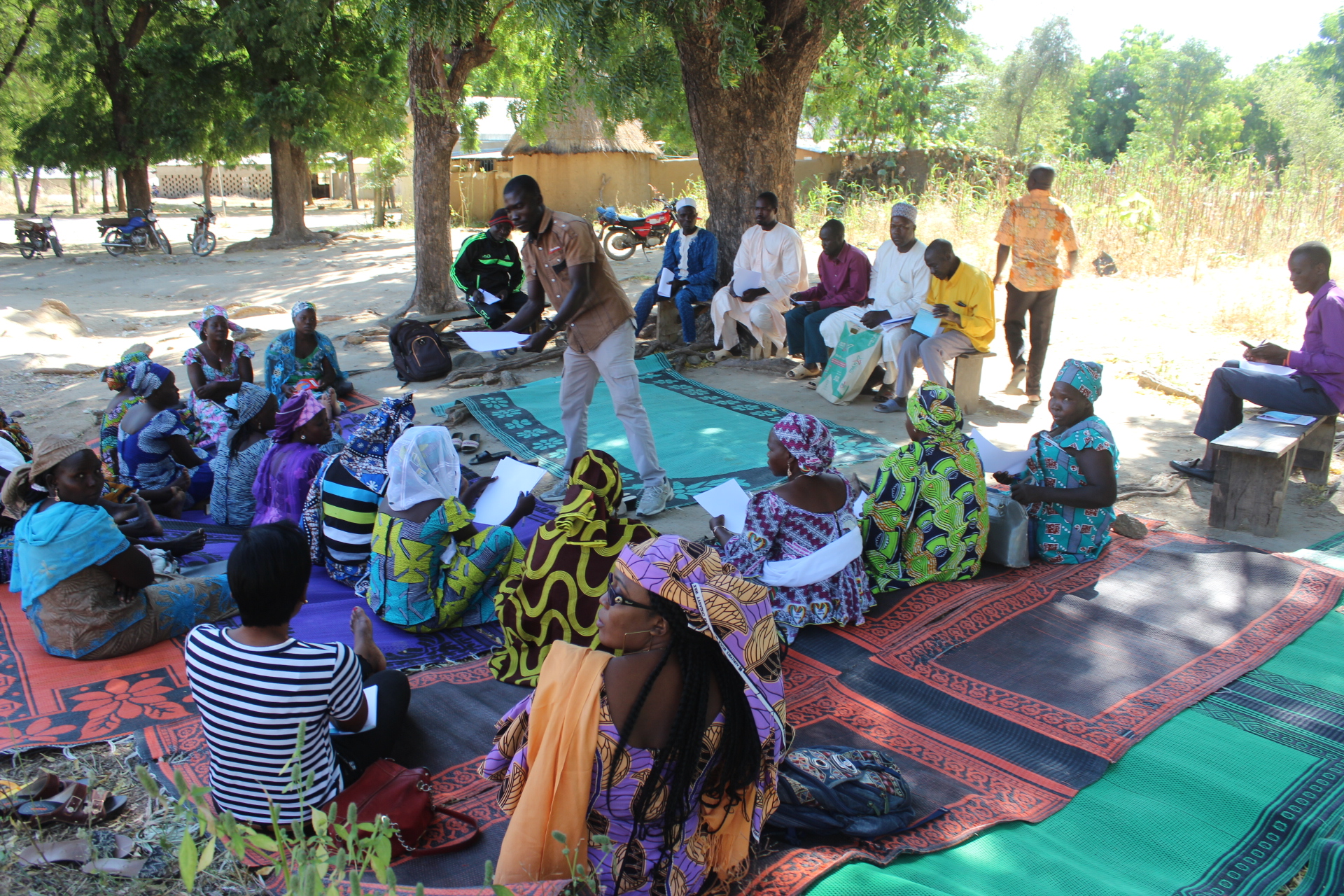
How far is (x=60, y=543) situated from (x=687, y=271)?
261 inches

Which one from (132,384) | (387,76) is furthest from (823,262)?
(387,76)

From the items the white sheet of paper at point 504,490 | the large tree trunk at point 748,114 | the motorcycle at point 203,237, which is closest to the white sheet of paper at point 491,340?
the white sheet of paper at point 504,490

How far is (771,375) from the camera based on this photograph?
8.23m

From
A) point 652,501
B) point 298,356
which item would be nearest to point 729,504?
point 652,501

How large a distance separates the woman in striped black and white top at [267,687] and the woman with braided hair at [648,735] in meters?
0.57

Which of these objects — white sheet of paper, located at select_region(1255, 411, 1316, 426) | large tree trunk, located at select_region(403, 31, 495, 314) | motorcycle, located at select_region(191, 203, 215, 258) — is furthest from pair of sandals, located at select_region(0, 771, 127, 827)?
motorcycle, located at select_region(191, 203, 215, 258)

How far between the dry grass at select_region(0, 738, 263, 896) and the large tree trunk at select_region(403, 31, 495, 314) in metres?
8.38

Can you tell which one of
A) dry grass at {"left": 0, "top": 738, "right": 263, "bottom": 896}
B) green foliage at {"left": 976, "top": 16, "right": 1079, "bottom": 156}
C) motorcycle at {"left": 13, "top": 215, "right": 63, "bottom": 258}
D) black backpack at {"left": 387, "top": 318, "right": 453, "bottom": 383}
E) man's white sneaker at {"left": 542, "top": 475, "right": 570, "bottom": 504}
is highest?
green foliage at {"left": 976, "top": 16, "right": 1079, "bottom": 156}

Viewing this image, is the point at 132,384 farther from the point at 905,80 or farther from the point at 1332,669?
the point at 905,80

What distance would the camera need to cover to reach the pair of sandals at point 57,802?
2301mm

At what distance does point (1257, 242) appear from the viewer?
1199cm

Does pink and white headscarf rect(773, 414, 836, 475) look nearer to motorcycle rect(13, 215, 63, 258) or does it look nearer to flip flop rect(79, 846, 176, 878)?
flip flop rect(79, 846, 176, 878)

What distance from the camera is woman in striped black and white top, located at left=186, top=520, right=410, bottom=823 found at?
2180mm

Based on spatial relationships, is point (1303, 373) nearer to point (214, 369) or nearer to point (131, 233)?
point (214, 369)
